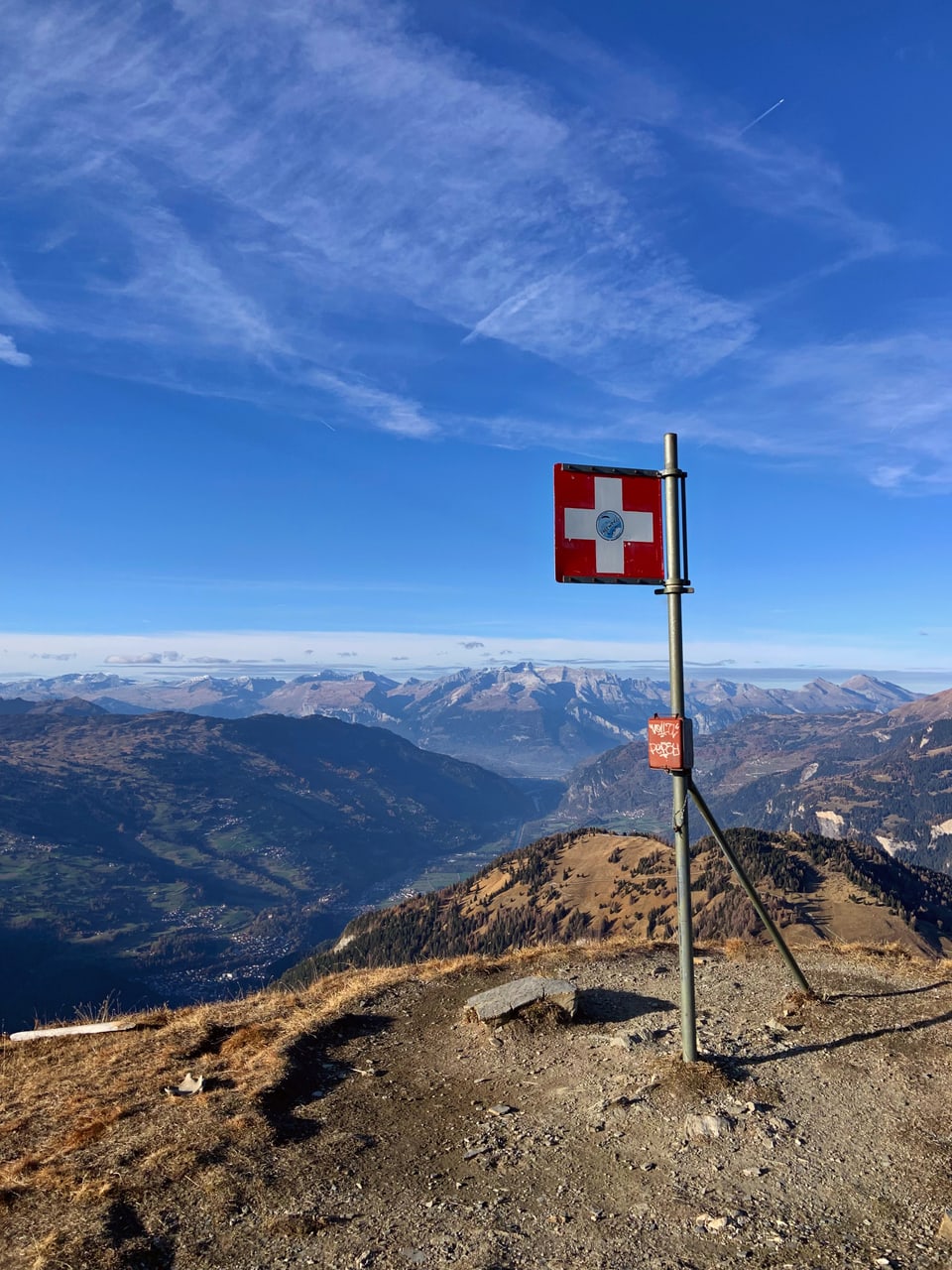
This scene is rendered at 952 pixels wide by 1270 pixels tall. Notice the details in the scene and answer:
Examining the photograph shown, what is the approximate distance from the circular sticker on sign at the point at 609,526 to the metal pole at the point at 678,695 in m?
0.85

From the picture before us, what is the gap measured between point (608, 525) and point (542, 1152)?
29.8 feet

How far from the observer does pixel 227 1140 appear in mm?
9688

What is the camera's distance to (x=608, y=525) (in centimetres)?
1167

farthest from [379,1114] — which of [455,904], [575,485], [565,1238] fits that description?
[455,904]

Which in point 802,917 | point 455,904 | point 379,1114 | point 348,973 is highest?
Result: point 379,1114

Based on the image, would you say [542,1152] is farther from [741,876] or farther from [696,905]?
[696,905]

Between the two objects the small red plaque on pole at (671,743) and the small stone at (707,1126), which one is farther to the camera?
the small red plaque on pole at (671,743)

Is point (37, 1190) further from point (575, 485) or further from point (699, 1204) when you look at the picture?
point (575, 485)

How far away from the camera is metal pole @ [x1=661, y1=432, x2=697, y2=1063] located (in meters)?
11.6

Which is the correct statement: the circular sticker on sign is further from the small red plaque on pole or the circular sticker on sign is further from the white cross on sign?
the small red plaque on pole

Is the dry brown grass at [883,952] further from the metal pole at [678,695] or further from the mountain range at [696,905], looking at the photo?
the mountain range at [696,905]

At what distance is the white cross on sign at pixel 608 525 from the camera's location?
11.6m

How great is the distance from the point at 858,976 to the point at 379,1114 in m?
12.1

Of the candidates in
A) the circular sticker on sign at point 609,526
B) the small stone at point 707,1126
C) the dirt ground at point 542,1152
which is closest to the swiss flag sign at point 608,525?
the circular sticker on sign at point 609,526
